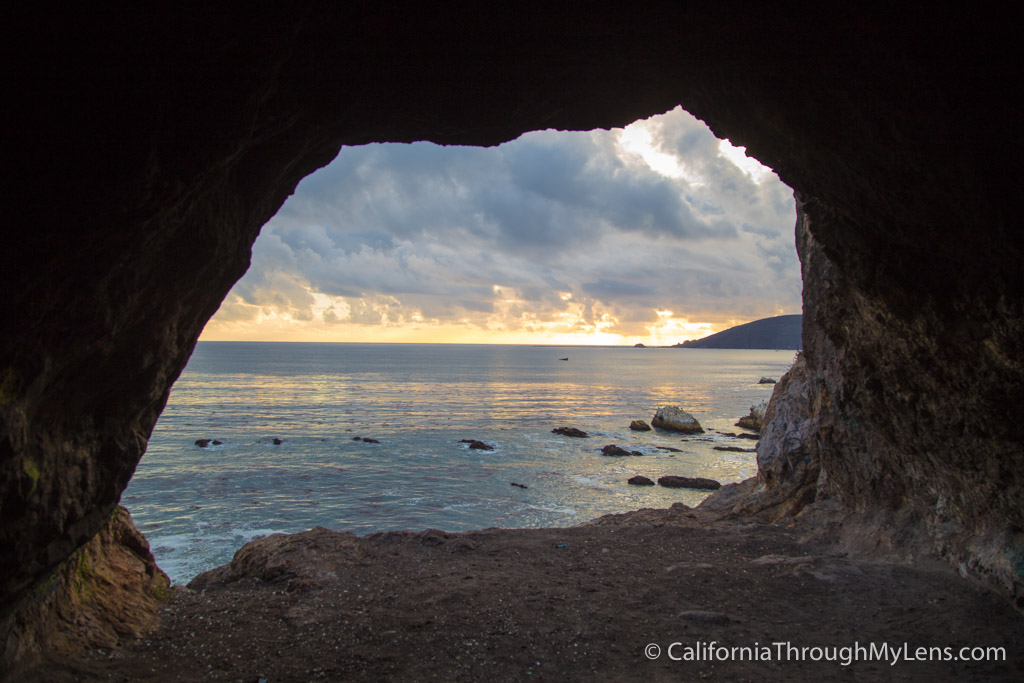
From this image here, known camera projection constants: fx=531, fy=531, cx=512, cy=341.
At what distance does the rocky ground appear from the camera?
750 centimetres

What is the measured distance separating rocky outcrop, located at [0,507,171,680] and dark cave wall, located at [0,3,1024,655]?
96cm

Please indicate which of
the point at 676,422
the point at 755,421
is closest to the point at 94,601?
the point at 676,422

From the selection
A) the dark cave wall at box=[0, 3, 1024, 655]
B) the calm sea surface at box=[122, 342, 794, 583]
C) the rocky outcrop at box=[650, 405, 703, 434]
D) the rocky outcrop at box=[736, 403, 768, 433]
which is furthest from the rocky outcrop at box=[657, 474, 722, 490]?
the rocky outcrop at box=[736, 403, 768, 433]

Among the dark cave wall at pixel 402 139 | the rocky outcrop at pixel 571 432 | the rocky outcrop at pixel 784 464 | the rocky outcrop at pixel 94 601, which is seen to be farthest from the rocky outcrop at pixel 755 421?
the rocky outcrop at pixel 94 601

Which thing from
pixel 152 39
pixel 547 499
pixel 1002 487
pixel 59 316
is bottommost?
pixel 547 499

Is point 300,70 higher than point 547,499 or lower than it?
higher

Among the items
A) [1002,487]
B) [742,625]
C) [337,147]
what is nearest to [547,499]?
[742,625]

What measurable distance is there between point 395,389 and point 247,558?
75690mm

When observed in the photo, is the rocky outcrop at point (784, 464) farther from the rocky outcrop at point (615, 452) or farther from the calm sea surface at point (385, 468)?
the rocky outcrop at point (615, 452)

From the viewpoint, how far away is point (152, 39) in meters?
4.38

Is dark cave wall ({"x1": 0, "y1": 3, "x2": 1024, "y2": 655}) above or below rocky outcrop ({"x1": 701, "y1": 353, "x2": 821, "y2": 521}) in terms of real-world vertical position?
above

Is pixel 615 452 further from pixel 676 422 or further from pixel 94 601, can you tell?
pixel 94 601

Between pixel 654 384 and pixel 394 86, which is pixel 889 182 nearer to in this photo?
pixel 394 86

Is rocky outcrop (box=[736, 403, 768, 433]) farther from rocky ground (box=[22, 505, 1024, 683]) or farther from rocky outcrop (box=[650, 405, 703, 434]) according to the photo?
rocky ground (box=[22, 505, 1024, 683])
